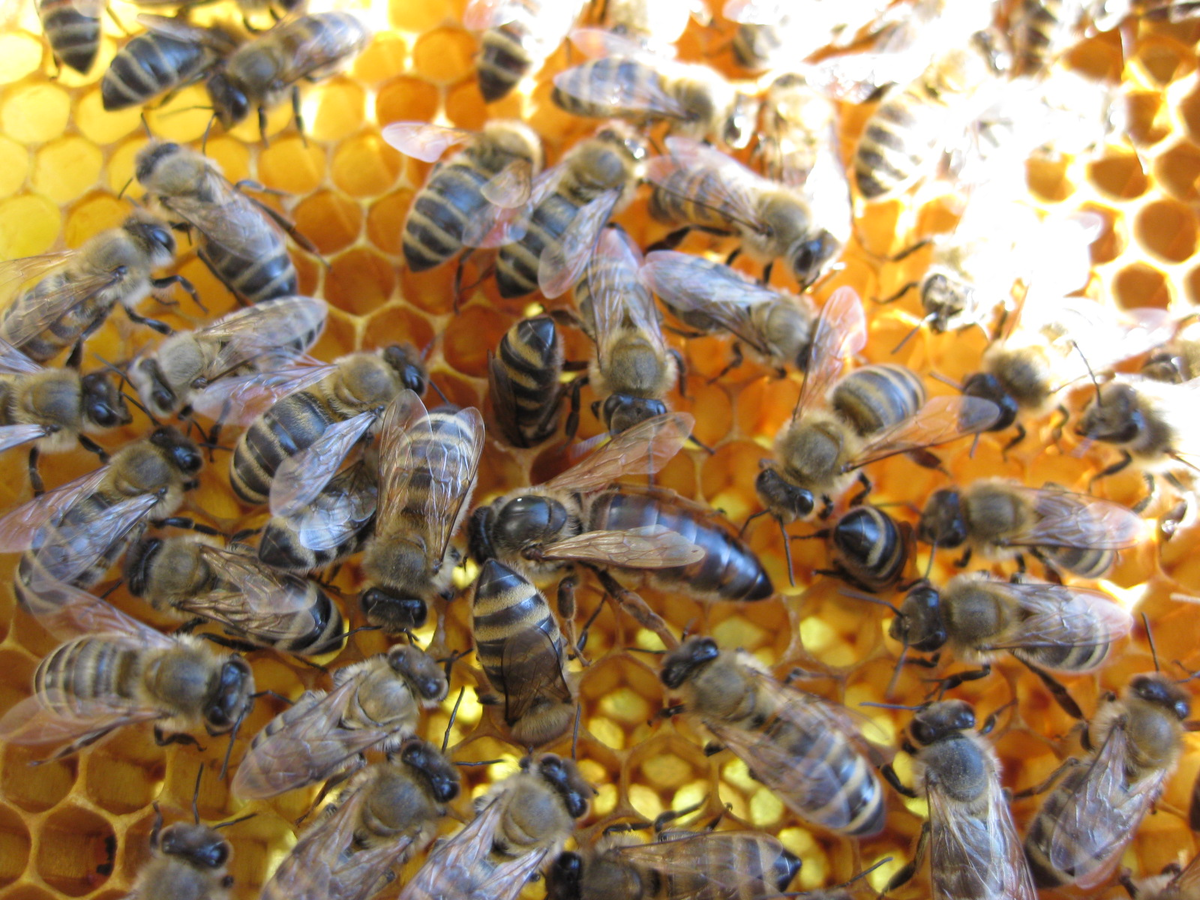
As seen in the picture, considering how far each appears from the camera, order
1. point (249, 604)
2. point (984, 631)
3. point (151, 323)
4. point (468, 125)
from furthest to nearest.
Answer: point (468, 125), point (151, 323), point (984, 631), point (249, 604)

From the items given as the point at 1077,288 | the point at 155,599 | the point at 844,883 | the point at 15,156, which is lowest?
the point at 844,883

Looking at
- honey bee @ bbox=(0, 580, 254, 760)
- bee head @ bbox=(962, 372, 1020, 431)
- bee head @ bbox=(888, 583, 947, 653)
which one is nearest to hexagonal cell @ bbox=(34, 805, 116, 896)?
honey bee @ bbox=(0, 580, 254, 760)

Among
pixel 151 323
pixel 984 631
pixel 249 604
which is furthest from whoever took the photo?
pixel 151 323

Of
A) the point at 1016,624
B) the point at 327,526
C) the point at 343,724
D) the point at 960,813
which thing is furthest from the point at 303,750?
the point at 1016,624

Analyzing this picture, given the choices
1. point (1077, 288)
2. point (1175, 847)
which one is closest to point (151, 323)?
point (1077, 288)

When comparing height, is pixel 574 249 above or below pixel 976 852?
above

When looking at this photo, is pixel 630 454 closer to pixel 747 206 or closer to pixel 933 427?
pixel 933 427

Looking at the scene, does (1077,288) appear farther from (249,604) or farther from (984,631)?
(249,604)
